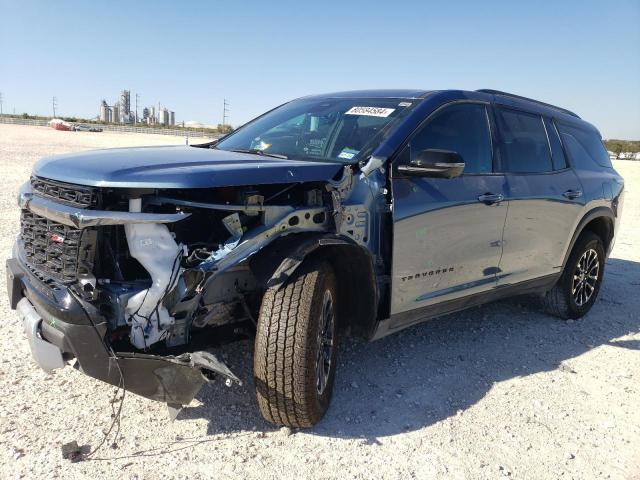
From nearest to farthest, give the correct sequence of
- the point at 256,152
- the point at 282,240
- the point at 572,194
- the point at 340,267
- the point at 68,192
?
the point at 68,192 < the point at 282,240 < the point at 340,267 < the point at 256,152 < the point at 572,194

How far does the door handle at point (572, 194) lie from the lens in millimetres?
4656

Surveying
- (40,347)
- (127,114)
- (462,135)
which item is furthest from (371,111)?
(127,114)

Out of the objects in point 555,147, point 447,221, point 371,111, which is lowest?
point 447,221

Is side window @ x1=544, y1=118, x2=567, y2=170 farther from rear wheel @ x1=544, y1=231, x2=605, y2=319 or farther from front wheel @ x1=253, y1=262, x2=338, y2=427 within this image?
front wheel @ x1=253, y1=262, x2=338, y2=427

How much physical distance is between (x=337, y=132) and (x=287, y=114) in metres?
0.77

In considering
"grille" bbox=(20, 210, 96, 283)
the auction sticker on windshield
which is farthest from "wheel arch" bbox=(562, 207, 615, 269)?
"grille" bbox=(20, 210, 96, 283)

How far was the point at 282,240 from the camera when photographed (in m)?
2.86

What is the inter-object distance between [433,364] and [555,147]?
233cm

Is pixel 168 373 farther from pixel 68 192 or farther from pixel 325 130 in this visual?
pixel 325 130

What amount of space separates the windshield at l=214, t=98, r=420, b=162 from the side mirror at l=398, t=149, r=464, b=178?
0.89 feet

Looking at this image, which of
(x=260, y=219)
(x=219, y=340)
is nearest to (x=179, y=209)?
(x=260, y=219)

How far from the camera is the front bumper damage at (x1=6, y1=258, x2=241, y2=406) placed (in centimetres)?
241

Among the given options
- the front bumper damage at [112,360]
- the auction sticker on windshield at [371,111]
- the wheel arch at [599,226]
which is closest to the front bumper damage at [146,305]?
the front bumper damage at [112,360]

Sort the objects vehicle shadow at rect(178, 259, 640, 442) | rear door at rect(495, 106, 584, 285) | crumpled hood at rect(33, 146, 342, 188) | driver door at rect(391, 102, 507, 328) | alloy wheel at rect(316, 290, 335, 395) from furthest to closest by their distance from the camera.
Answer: rear door at rect(495, 106, 584, 285) → driver door at rect(391, 102, 507, 328) → vehicle shadow at rect(178, 259, 640, 442) → alloy wheel at rect(316, 290, 335, 395) → crumpled hood at rect(33, 146, 342, 188)
